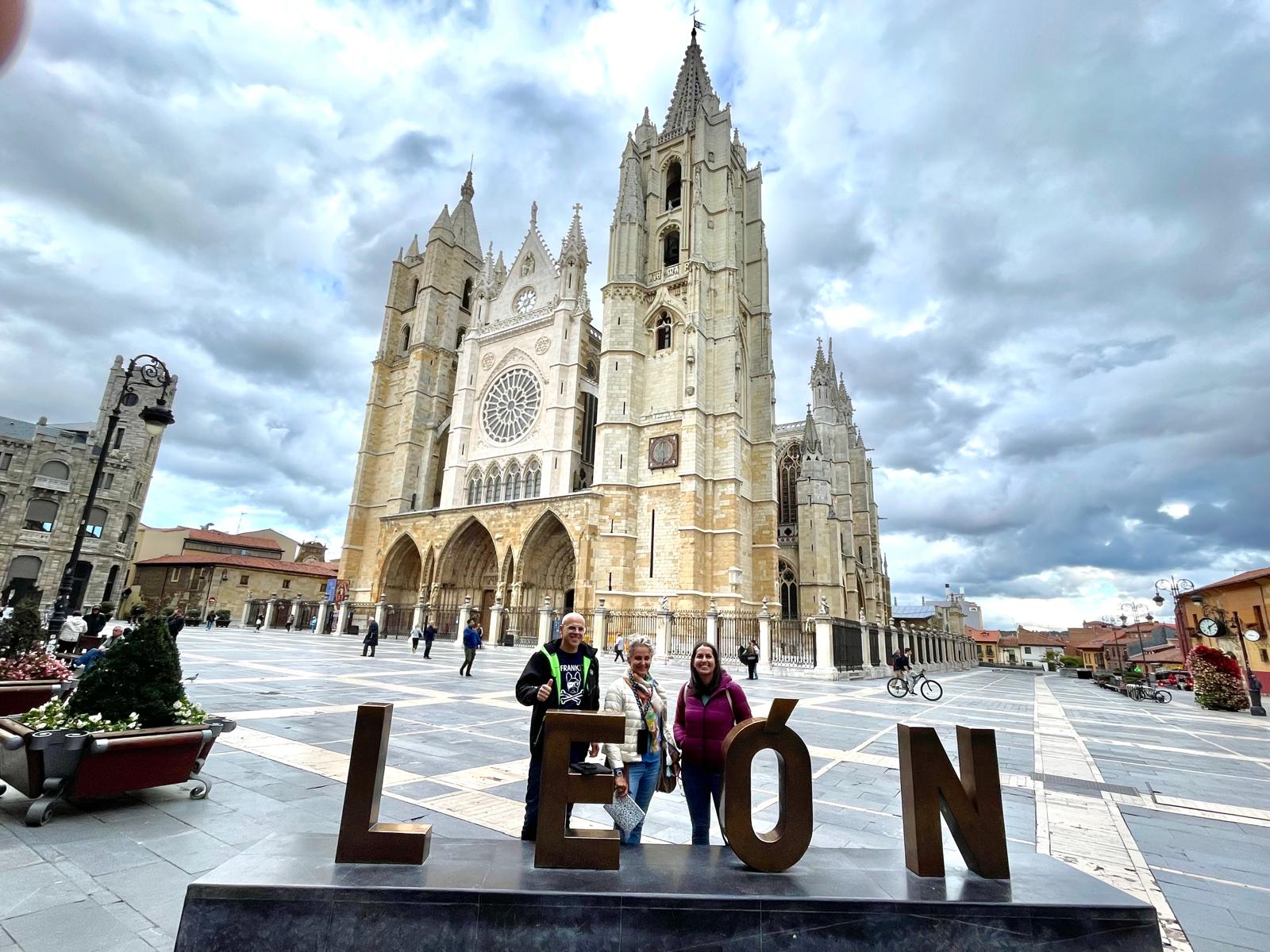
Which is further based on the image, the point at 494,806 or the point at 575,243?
the point at 575,243

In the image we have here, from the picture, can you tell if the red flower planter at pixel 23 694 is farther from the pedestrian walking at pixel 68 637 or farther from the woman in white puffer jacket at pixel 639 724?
the pedestrian walking at pixel 68 637

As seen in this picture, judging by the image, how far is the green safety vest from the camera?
127 inches

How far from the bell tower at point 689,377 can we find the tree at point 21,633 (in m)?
19.4

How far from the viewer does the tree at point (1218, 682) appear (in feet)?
48.6

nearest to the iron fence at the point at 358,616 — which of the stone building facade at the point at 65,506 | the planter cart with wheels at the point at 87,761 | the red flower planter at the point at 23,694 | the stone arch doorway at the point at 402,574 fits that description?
the stone arch doorway at the point at 402,574

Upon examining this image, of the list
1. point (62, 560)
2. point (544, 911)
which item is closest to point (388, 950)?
point (544, 911)

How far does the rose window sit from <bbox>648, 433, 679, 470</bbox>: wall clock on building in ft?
25.3

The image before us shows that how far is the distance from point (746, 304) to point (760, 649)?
748 inches

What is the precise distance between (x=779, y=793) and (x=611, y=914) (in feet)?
2.97

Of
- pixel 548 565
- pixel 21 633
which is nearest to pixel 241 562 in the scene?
pixel 548 565

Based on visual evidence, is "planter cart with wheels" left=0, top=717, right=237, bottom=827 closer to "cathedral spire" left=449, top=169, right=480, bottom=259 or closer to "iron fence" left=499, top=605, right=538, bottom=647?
"iron fence" left=499, top=605, right=538, bottom=647

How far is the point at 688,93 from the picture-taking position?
113ft

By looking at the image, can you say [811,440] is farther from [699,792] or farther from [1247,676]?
[699,792]

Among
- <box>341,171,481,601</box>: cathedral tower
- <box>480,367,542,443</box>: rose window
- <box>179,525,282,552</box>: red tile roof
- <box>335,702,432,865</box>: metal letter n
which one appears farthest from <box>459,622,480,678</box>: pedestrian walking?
<box>179,525,282,552</box>: red tile roof
